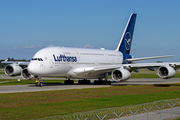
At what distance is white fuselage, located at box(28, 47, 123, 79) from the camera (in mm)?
33938

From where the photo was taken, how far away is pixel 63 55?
3672 cm

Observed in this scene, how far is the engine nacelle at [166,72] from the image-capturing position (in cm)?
3359

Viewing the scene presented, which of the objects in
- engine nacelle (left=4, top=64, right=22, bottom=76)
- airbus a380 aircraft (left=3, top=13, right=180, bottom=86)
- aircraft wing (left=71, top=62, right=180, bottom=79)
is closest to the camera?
airbus a380 aircraft (left=3, top=13, right=180, bottom=86)

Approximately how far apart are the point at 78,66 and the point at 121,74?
7124 mm

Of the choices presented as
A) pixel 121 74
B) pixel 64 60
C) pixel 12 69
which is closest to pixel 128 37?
pixel 121 74

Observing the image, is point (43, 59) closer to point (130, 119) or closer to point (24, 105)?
point (24, 105)

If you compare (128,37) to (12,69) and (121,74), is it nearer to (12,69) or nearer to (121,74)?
(121,74)

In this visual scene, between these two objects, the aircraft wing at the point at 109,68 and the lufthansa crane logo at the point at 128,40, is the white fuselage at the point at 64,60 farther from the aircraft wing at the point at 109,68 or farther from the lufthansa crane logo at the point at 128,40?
the lufthansa crane logo at the point at 128,40

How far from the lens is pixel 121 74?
3441 centimetres

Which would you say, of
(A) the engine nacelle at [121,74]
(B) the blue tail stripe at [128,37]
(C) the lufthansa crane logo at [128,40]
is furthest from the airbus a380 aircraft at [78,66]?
(C) the lufthansa crane logo at [128,40]

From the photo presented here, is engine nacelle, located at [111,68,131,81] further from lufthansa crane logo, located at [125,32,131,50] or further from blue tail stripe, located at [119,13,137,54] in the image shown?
lufthansa crane logo, located at [125,32,131,50]

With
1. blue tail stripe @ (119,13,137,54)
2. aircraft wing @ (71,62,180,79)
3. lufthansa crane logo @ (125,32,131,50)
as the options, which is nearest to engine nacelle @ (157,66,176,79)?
aircraft wing @ (71,62,180,79)

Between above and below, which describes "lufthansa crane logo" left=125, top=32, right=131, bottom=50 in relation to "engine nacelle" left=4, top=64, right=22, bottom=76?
above

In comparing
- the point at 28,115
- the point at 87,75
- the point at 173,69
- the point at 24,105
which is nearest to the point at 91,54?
the point at 87,75
